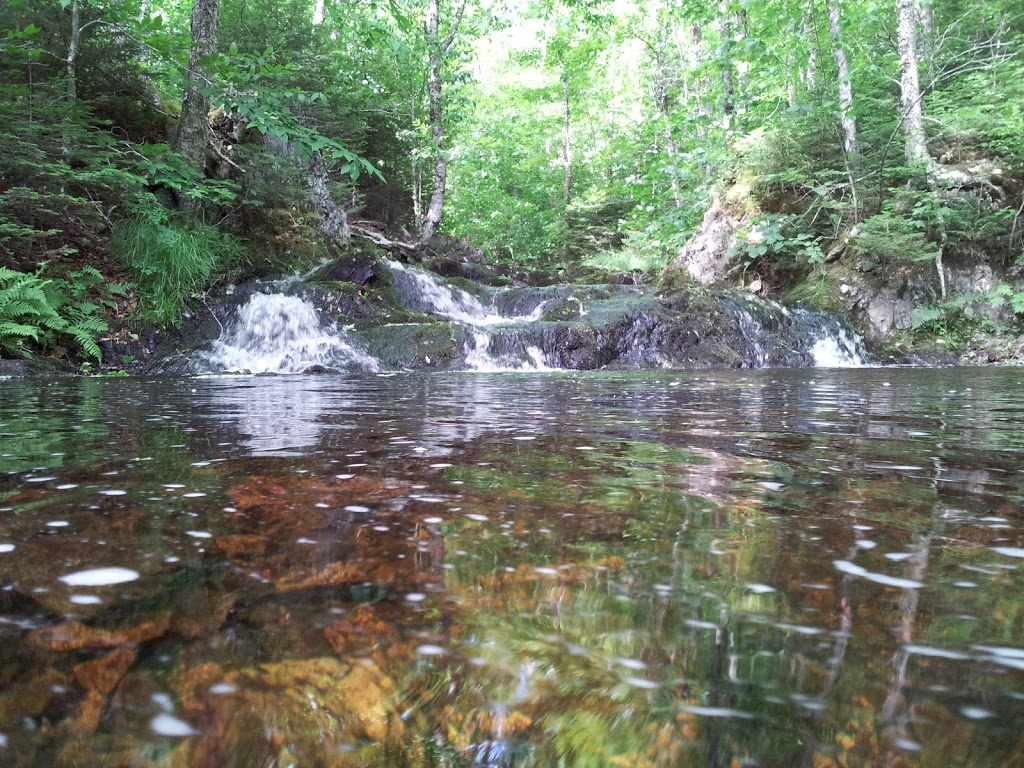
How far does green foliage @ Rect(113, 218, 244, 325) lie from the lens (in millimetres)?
8523

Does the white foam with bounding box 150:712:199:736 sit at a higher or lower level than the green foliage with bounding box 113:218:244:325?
lower

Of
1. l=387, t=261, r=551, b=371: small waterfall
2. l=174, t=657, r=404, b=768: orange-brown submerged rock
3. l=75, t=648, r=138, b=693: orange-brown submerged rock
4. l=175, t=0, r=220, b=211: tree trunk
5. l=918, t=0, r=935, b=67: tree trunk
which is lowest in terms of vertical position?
l=174, t=657, r=404, b=768: orange-brown submerged rock

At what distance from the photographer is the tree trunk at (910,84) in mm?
10906

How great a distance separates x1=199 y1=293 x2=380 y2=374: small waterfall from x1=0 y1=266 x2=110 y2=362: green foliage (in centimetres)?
133

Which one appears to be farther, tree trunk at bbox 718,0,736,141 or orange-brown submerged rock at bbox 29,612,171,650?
tree trunk at bbox 718,0,736,141

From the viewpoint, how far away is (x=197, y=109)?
9133 millimetres

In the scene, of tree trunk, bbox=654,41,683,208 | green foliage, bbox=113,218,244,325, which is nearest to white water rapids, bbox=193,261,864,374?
green foliage, bbox=113,218,244,325

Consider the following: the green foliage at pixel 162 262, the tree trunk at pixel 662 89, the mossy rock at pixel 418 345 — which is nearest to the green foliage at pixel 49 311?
the green foliage at pixel 162 262

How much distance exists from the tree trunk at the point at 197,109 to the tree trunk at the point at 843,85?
9.76 m

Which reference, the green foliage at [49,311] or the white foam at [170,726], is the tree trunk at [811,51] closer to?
the green foliage at [49,311]

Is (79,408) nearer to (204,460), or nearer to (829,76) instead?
(204,460)

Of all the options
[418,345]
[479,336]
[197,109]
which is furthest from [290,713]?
[197,109]

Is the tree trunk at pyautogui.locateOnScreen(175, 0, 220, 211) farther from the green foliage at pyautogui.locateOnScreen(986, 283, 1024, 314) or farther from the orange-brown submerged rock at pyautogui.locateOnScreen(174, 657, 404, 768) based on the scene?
the green foliage at pyautogui.locateOnScreen(986, 283, 1024, 314)

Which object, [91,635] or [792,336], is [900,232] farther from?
[91,635]
